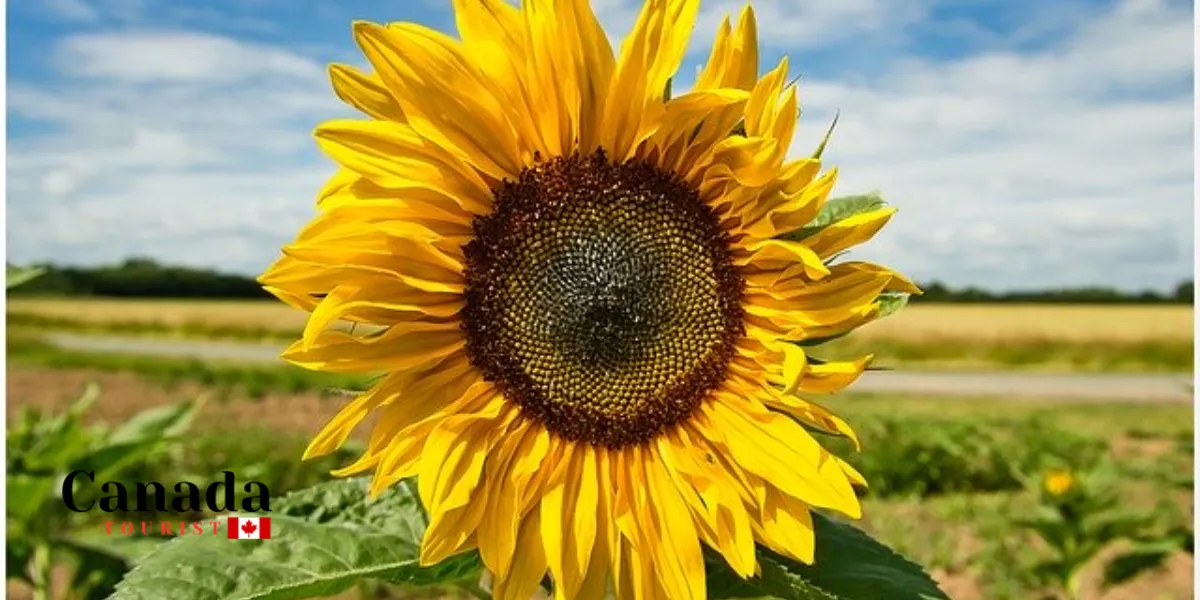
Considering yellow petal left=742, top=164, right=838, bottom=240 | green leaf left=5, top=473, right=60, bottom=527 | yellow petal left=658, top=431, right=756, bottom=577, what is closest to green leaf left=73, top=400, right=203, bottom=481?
green leaf left=5, top=473, right=60, bottom=527

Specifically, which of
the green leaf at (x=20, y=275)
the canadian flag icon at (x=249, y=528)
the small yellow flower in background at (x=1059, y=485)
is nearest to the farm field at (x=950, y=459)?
the small yellow flower in background at (x=1059, y=485)

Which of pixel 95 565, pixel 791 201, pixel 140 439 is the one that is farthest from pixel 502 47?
pixel 95 565

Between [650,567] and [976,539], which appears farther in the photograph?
[976,539]

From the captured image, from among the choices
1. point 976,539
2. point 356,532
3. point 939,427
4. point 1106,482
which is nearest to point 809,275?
point 356,532

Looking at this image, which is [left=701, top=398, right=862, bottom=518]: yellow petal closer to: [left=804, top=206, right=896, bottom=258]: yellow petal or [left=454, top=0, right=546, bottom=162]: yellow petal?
[left=804, top=206, right=896, bottom=258]: yellow petal

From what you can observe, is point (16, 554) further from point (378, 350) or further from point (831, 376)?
point (831, 376)

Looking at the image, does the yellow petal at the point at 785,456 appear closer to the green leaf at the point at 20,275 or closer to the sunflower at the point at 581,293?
the sunflower at the point at 581,293

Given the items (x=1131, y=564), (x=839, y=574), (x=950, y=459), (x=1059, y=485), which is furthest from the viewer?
(x=950, y=459)

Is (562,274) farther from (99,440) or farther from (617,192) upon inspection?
(99,440)
